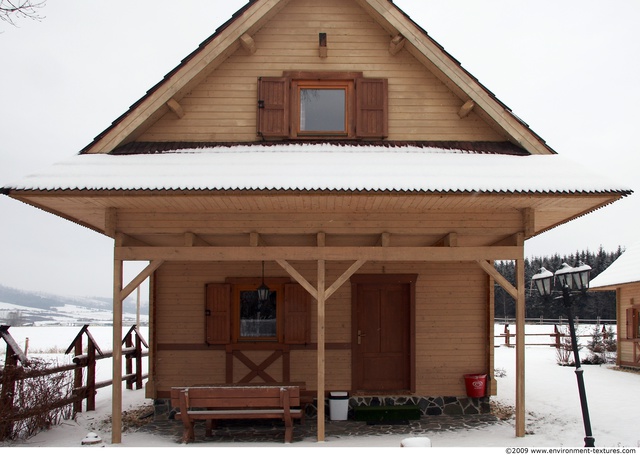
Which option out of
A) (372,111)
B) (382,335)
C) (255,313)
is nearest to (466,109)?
(372,111)

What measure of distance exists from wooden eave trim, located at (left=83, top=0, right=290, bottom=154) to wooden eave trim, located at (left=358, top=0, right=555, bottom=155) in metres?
1.93

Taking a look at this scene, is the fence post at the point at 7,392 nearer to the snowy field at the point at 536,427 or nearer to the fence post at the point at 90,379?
the snowy field at the point at 536,427

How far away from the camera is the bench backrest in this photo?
9.00m

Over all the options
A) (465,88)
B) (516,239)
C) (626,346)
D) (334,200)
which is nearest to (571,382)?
(626,346)

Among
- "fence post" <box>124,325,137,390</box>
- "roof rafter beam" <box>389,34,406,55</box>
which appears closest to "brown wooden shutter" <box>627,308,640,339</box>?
"roof rafter beam" <box>389,34,406,55</box>

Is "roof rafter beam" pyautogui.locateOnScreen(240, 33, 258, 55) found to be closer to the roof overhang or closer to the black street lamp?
the roof overhang

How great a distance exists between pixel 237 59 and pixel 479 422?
7.27 m

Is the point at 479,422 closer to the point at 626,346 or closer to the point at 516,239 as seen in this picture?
the point at 516,239

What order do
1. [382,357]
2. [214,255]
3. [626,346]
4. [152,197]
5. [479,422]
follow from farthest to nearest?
[626,346] → [382,357] → [479,422] → [214,255] → [152,197]

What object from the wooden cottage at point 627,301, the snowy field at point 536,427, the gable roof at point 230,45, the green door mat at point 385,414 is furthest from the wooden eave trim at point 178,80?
the wooden cottage at point 627,301

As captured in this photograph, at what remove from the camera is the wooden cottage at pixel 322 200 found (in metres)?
8.65

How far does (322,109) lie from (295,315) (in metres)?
3.64

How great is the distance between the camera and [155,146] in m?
10.1

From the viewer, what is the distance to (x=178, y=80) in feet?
32.6
